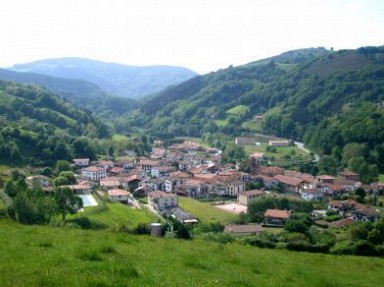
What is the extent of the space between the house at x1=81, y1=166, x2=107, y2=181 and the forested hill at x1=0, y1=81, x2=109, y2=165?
17.1 ft

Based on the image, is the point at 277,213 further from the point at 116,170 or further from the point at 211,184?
the point at 116,170

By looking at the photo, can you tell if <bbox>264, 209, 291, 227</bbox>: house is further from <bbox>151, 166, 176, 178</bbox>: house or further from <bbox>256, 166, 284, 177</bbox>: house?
<bbox>151, 166, 176, 178</bbox>: house

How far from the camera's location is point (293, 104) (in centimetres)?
13075

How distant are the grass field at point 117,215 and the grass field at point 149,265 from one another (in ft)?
85.9

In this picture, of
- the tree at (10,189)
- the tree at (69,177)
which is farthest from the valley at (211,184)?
the tree at (69,177)

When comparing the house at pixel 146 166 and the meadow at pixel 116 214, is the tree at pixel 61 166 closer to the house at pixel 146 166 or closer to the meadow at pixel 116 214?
the house at pixel 146 166

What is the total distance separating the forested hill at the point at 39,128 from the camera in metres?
70.7

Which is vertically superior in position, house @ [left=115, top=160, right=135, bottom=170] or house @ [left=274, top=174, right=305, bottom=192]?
house @ [left=115, top=160, right=135, bottom=170]

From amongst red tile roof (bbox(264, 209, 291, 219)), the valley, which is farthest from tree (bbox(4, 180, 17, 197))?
red tile roof (bbox(264, 209, 291, 219))

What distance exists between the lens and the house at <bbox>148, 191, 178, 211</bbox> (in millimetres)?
54375

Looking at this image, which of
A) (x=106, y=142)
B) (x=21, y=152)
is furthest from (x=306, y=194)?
(x=106, y=142)

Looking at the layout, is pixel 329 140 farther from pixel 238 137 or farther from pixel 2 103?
pixel 2 103

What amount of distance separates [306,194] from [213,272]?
54.1 meters

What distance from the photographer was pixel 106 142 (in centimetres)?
9769
